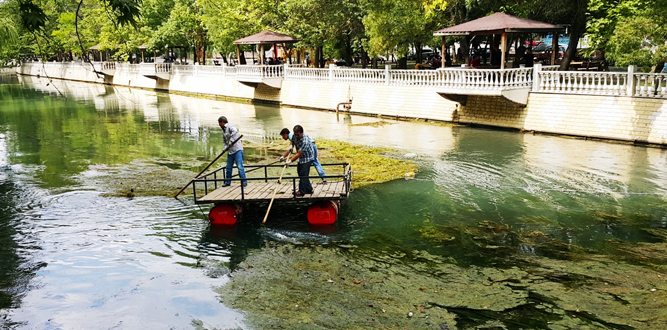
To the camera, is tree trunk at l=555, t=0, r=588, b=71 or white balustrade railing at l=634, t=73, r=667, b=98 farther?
tree trunk at l=555, t=0, r=588, b=71

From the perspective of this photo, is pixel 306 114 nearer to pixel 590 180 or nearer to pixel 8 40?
pixel 8 40

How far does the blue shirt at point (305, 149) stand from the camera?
11438 millimetres

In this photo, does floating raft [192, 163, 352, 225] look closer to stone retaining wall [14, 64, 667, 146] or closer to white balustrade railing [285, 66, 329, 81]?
stone retaining wall [14, 64, 667, 146]

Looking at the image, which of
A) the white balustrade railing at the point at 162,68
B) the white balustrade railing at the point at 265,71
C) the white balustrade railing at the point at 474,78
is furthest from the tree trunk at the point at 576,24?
the white balustrade railing at the point at 162,68

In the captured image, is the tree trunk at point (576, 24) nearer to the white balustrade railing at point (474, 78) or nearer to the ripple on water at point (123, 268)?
the white balustrade railing at point (474, 78)

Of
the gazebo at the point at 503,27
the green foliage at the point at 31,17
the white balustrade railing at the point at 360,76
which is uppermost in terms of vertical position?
the gazebo at the point at 503,27

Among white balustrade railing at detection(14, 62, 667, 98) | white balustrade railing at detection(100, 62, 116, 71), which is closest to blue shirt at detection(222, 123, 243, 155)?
white balustrade railing at detection(14, 62, 667, 98)

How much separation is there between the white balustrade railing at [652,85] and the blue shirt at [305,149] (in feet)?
40.1

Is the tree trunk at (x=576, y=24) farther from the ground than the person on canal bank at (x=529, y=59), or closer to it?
farther from the ground

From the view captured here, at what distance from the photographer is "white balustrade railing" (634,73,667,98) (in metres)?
17.7

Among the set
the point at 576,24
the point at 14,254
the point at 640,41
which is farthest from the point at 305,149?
the point at 576,24

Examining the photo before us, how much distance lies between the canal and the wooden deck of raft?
1.93ft

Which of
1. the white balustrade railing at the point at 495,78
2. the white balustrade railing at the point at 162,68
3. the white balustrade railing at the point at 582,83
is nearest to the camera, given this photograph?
the white balustrade railing at the point at 495,78

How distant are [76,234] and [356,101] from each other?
19.6 meters
